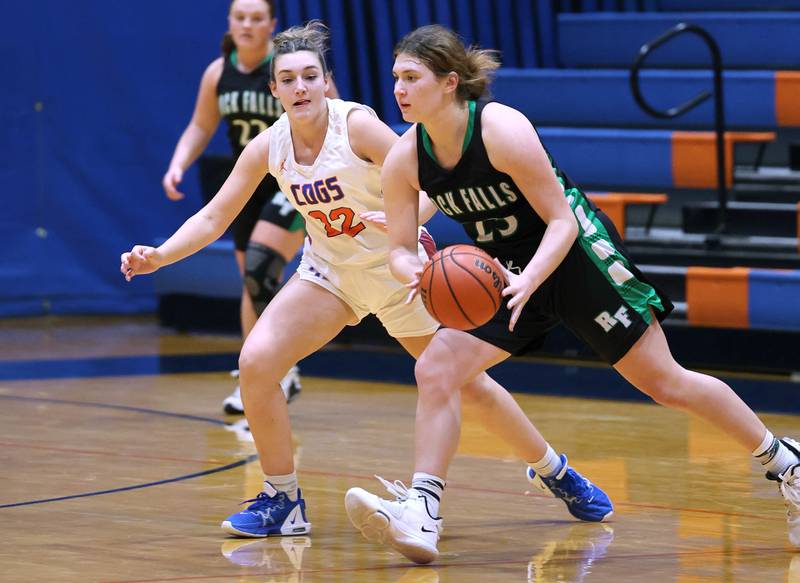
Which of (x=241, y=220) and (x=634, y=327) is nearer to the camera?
(x=634, y=327)

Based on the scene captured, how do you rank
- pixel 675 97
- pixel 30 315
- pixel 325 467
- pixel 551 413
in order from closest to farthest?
1. pixel 325 467
2. pixel 551 413
3. pixel 675 97
4. pixel 30 315

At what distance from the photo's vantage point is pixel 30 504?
5008mm

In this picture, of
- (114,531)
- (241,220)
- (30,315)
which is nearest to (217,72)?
(241,220)

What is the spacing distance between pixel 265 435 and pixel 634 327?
1.16m

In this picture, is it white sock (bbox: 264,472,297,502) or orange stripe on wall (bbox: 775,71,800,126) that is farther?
orange stripe on wall (bbox: 775,71,800,126)

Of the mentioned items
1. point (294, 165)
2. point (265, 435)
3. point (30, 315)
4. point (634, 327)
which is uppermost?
point (294, 165)

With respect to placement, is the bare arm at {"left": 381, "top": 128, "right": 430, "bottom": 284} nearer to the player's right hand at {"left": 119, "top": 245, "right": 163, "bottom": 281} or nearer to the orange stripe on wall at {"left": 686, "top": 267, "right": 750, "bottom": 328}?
the player's right hand at {"left": 119, "top": 245, "right": 163, "bottom": 281}

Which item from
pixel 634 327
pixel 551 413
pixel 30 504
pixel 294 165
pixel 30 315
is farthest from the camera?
pixel 30 315

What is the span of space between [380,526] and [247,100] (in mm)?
3487

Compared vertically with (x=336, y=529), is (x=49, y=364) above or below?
below

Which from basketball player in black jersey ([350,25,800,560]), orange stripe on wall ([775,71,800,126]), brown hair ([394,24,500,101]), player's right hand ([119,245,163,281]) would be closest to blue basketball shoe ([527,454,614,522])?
basketball player in black jersey ([350,25,800,560])

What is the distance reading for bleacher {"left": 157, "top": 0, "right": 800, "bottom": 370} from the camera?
822 cm

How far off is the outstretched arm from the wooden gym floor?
2.77 feet

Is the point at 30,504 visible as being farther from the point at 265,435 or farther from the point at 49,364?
the point at 49,364
